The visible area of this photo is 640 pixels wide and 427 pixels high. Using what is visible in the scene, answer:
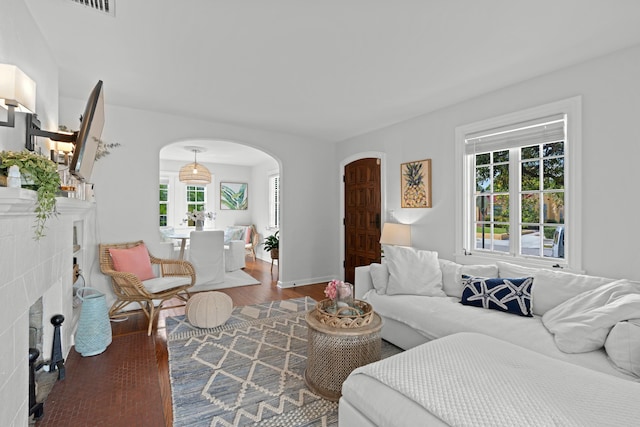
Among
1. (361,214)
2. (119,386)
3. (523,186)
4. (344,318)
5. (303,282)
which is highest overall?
(523,186)

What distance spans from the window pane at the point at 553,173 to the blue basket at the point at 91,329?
4.27 meters

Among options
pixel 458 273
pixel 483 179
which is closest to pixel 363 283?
pixel 458 273

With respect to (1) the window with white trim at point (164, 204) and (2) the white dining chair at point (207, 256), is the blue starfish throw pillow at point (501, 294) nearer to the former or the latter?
(2) the white dining chair at point (207, 256)

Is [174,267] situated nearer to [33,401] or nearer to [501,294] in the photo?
[33,401]

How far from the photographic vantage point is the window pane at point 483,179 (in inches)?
133

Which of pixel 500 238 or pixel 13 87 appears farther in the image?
pixel 500 238

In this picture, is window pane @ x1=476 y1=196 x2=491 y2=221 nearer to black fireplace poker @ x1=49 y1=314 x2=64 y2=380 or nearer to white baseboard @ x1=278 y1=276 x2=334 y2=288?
white baseboard @ x1=278 y1=276 x2=334 y2=288

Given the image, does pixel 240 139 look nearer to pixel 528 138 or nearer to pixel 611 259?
Answer: pixel 528 138

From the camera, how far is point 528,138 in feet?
9.71

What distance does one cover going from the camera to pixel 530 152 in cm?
303

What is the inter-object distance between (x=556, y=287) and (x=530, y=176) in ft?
3.82

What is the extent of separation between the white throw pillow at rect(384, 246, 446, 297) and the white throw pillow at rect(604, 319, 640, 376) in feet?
4.28

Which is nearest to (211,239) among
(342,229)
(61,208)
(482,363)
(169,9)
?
(342,229)

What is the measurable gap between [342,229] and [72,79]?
402cm
